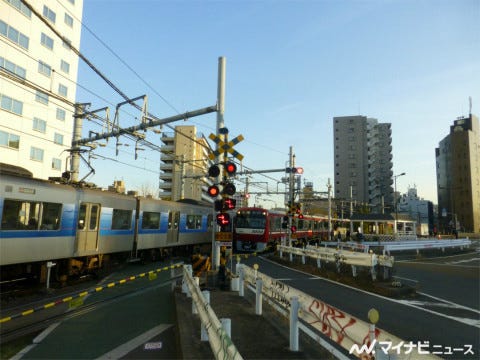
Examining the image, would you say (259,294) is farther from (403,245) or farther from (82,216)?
(403,245)

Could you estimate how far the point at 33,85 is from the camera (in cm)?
3066

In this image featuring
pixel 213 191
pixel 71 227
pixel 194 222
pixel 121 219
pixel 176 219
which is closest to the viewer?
pixel 213 191

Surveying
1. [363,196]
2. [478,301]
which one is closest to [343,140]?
[363,196]

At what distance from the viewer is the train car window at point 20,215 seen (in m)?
10.0

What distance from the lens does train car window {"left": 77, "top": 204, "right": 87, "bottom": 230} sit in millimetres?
13117

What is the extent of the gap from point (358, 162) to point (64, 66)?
69.0m

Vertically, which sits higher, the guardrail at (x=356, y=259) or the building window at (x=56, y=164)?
the building window at (x=56, y=164)

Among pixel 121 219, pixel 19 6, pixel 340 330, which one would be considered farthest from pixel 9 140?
pixel 340 330

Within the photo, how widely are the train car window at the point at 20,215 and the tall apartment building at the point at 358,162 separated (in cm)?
8109

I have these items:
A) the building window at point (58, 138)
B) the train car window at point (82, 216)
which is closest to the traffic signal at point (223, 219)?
the train car window at point (82, 216)

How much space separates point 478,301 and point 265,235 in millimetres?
16689

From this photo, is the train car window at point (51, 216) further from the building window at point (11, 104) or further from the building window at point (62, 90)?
the building window at point (62, 90)

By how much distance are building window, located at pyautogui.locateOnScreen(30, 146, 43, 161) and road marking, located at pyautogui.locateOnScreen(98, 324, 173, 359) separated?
34867 mm

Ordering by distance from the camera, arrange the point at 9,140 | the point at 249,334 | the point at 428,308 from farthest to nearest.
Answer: the point at 9,140, the point at 428,308, the point at 249,334
